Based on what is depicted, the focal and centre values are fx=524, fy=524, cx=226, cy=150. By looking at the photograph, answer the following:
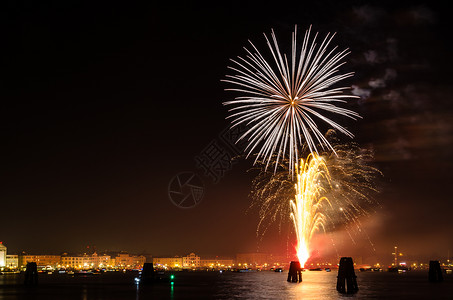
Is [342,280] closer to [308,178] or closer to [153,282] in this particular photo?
[308,178]

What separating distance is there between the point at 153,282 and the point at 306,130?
54.9 m

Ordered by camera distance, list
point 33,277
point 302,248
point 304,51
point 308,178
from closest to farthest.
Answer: point 304,51, point 308,178, point 302,248, point 33,277

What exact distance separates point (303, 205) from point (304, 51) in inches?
986

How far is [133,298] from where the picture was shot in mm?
59469

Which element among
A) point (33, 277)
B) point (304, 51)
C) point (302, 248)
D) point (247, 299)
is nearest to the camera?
point (304, 51)

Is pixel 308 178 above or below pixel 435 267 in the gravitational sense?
above

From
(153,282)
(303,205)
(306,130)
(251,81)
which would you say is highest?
(251,81)

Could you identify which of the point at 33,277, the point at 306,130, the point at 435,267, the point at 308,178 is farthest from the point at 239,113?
the point at 435,267

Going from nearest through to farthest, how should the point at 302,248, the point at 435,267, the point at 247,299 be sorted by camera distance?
the point at 247,299 < the point at 302,248 < the point at 435,267

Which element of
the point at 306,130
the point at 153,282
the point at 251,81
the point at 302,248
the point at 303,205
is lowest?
the point at 153,282

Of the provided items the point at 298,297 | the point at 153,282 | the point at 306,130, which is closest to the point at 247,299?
the point at 298,297

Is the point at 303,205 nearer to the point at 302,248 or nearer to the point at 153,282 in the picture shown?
the point at 302,248

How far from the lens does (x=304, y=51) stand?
151 ft

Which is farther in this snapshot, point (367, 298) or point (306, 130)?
point (367, 298)
